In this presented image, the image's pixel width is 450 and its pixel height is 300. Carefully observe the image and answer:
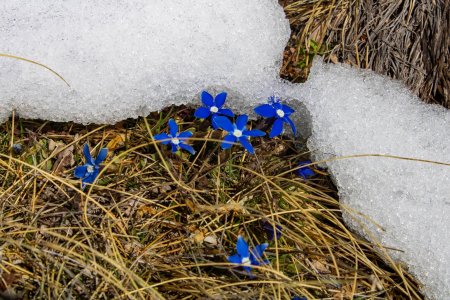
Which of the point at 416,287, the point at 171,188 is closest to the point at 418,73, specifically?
the point at 416,287

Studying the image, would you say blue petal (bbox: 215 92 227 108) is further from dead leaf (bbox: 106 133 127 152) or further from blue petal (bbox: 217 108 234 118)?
dead leaf (bbox: 106 133 127 152)

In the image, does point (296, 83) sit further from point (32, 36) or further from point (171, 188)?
point (32, 36)

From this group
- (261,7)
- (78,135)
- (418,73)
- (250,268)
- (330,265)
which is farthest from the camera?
(418,73)

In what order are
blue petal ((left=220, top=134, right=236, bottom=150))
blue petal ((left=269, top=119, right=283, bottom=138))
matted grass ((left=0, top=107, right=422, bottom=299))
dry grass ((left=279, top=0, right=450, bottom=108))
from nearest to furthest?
matted grass ((left=0, top=107, right=422, bottom=299)), blue petal ((left=220, top=134, right=236, bottom=150)), blue petal ((left=269, top=119, right=283, bottom=138)), dry grass ((left=279, top=0, right=450, bottom=108))

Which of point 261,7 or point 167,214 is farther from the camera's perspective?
point 261,7

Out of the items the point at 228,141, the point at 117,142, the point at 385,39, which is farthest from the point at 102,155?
the point at 385,39

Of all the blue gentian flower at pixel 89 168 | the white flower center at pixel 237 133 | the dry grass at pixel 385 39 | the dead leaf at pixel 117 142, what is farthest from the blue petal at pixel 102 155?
the dry grass at pixel 385 39

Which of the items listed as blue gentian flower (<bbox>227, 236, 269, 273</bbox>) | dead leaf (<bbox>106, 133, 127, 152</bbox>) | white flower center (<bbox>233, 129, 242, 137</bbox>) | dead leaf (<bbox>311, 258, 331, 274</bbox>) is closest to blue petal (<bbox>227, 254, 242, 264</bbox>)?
blue gentian flower (<bbox>227, 236, 269, 273</bbox>)
